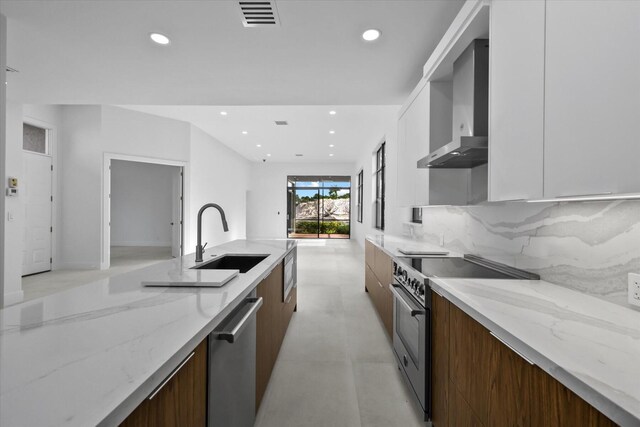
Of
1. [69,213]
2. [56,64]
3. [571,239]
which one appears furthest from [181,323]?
[69,213]

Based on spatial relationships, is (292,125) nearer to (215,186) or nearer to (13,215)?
(215,186)

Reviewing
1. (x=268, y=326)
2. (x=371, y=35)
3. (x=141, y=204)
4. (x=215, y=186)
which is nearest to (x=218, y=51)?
(x=371, y=35)

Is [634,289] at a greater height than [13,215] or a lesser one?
lesser

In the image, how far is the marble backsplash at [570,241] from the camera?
3.87 feet

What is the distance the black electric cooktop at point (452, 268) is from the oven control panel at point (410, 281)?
51 millimetres

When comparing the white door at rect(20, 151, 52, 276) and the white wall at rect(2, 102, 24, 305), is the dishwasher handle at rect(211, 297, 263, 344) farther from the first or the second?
the white door at rect(20, 151, 52, 276)

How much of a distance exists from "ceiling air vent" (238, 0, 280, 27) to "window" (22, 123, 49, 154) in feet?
18.5

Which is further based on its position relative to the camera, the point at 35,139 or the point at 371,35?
the point at 35,139

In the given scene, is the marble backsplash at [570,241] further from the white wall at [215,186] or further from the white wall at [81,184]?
the white wall at [81,184]

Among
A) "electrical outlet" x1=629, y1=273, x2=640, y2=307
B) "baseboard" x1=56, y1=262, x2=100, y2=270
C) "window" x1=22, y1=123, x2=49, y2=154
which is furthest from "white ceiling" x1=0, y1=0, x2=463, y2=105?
"baseboard" x1=56, y1=262, x2=100, y2=270

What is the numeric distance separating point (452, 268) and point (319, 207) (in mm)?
10857

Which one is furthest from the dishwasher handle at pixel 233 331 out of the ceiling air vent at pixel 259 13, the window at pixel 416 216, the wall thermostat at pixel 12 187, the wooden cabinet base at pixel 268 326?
the wall thermostat at pixel 12 187

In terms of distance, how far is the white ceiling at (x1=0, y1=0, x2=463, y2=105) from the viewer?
2.16 meters

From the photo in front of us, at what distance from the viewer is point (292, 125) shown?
6688mm
